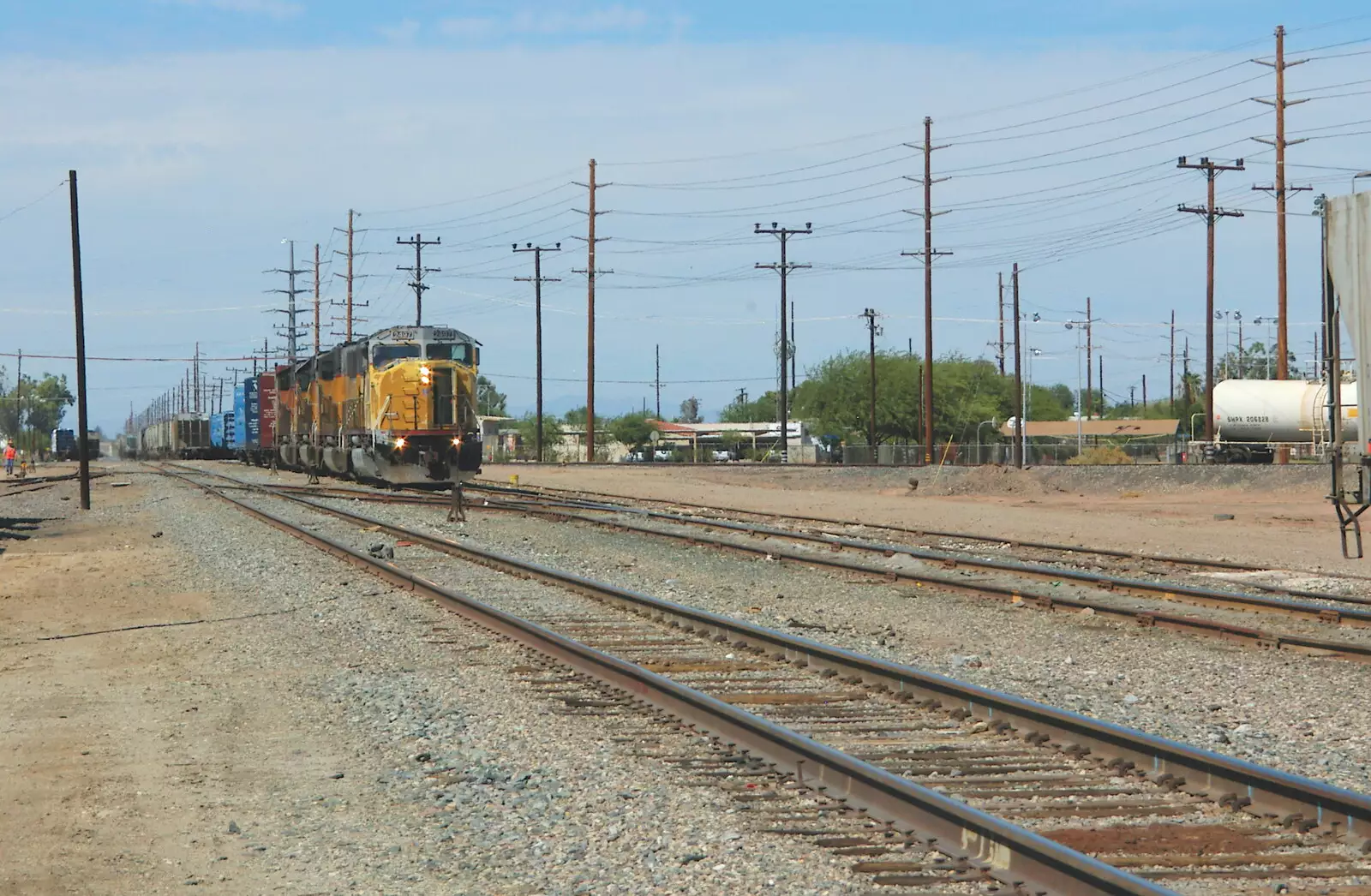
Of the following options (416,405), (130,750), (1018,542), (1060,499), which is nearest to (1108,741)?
(130,750)

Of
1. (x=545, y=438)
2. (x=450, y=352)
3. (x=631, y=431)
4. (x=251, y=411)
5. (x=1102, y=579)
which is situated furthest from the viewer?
(x=631, y=431)

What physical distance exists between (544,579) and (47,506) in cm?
2344

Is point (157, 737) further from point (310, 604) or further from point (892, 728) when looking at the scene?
point (310, 604)

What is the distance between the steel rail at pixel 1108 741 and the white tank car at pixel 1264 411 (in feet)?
146

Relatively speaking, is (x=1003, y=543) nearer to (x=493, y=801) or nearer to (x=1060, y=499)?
(x=493, y=801)

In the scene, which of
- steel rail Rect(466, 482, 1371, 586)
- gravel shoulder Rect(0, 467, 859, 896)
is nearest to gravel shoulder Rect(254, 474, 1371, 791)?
gravel shoulder Rect(0, 467, 859, 896)

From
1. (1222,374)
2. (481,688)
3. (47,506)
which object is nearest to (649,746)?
(481,688)

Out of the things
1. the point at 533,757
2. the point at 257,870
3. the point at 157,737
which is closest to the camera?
the point at 257,870

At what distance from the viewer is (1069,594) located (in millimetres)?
14773

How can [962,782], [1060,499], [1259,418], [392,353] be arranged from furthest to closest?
[1259,418], [1060,499], [392,353], [962,782]

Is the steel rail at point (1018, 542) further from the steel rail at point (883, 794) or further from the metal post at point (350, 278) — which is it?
the metal post at point (350, 278)

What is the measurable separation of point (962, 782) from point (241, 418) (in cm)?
6654

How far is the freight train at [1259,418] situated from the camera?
169ft

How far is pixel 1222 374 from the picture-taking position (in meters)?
132
